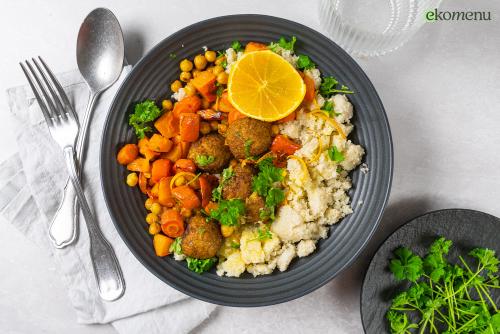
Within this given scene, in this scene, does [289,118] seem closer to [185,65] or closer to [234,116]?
[234,116]

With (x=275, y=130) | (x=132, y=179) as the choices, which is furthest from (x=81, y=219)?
(x=275, y=130)

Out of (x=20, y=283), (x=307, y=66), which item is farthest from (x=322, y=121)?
(x=20, y=283)

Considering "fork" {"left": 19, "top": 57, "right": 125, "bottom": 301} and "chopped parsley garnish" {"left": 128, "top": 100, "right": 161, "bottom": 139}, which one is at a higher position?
"chopped parsley garnish" {"left": 128, "top": 100, "right": 161, "bottom": 139}

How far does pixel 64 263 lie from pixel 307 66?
224 centimetres

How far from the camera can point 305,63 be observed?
293cm

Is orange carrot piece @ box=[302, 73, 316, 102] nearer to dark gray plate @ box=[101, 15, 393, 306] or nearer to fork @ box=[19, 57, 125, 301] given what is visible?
dark gray plate @ box=[101, 15, 393, 306]

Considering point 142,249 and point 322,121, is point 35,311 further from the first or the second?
point 322,121

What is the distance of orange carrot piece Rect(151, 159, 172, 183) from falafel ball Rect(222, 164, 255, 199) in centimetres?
42

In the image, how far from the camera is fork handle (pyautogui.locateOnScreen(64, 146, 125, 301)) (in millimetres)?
3148

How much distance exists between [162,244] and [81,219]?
2.48 feet

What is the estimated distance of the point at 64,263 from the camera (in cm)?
324

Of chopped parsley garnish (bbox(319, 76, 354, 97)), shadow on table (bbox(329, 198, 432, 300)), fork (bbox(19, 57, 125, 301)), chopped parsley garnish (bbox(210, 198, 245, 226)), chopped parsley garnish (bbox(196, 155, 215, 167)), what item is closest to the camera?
chopped parsley garnish (bbox(210, 198, 245, 226))

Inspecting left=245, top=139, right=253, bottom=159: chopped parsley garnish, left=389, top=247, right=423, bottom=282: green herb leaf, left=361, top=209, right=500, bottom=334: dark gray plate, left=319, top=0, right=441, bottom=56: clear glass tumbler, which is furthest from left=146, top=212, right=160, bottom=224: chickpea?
left=319, top=0, right=441, bottom=56: clear glass tumbler

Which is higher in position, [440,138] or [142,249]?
[440,138]
